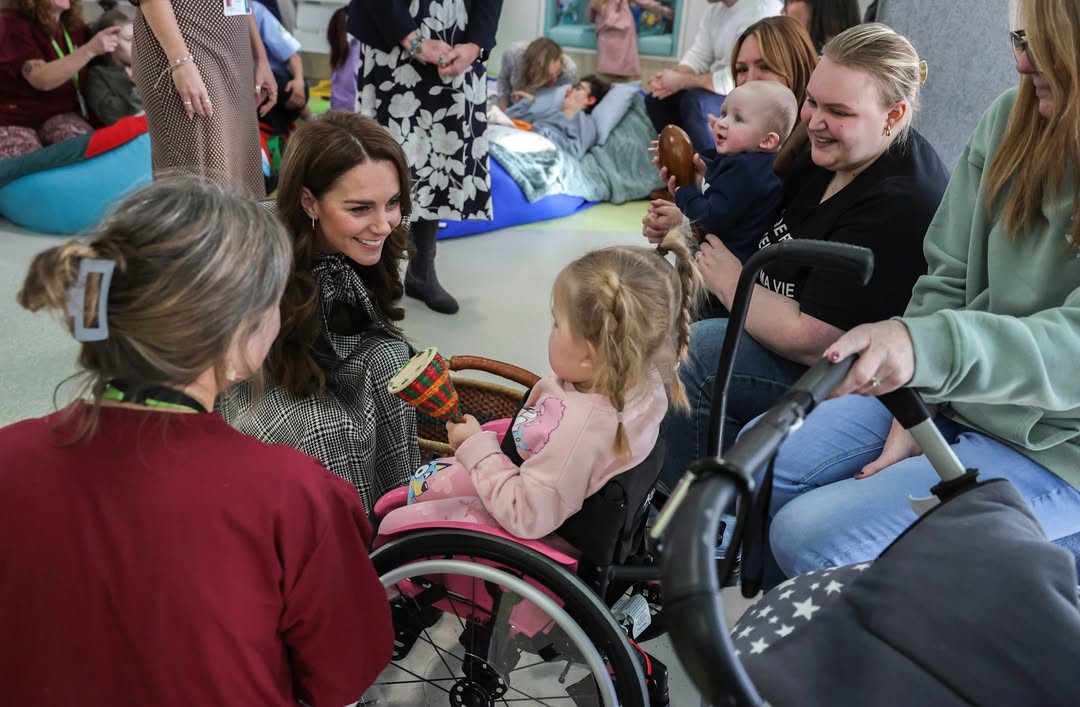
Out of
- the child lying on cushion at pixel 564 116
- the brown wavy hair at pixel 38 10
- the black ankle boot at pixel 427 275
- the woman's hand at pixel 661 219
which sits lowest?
the black ankle boot at pixel 427 275

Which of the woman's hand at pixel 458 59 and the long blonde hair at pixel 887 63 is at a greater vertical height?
the long blonde hair at pixel 887 63

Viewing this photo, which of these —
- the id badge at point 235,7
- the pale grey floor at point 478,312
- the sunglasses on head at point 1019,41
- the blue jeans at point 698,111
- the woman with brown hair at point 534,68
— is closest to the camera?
the sunglasses on head at point 1019,41

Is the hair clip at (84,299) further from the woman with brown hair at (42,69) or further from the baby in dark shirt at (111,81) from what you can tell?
the baby in dark shirt at (111,81)

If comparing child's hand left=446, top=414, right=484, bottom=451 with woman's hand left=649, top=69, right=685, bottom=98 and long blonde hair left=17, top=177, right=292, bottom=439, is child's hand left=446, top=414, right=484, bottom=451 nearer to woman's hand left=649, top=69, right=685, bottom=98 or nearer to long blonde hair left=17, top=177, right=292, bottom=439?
long blonde hair left=17, top=177, right=292, bottom=439

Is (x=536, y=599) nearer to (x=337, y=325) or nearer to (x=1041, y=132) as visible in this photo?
(x=337, y=325)

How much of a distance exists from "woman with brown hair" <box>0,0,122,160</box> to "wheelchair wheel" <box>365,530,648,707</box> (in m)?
3.45

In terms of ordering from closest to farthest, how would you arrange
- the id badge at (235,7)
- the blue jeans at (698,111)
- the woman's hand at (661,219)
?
the woman's hand at (661,219) < the id badge at (235,7) < the blue jeans at (698,111)

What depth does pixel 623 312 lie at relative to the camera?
1170 mm

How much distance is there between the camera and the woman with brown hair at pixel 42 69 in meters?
3.73

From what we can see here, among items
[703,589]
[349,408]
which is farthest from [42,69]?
[703,589]

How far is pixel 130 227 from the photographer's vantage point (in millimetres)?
879

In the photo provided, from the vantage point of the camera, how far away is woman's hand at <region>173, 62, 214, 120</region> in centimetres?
221

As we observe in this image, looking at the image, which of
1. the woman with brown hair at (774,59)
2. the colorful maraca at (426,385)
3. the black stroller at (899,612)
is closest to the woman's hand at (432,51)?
the woman with brown hair at (774,59)

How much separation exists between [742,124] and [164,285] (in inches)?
56.9
